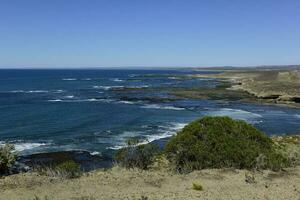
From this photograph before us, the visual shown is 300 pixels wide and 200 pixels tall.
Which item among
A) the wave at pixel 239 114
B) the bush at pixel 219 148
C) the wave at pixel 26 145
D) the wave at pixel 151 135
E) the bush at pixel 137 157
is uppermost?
the bush at pixel 219 148

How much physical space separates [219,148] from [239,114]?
36.0 meters

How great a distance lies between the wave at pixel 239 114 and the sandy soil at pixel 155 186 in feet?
103

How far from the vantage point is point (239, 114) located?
53938mm

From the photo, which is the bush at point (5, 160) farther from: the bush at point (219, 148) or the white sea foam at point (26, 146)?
the white sea foam at point (26, 146)

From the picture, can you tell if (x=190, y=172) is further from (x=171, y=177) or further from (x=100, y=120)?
(x=100, y=120)

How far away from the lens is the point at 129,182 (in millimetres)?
16172

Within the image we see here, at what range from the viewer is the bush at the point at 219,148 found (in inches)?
730

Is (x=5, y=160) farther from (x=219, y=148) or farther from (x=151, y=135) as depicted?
(x=151, y=135)

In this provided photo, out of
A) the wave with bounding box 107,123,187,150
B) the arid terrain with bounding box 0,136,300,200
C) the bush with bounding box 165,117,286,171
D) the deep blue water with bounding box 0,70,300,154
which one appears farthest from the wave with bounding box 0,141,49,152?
the bush with bounding box 165,117,286,171

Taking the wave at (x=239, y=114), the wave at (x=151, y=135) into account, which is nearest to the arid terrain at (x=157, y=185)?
the wave at (x=151, y=135)

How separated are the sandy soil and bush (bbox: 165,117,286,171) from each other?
813 millimetres

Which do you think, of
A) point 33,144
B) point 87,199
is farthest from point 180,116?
point 87,199

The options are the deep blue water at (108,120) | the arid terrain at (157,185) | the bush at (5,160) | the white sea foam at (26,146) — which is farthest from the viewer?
the deep blue water at (108,120)

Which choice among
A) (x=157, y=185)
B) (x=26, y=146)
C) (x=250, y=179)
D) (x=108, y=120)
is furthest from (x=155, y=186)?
(x=108, y=120)
